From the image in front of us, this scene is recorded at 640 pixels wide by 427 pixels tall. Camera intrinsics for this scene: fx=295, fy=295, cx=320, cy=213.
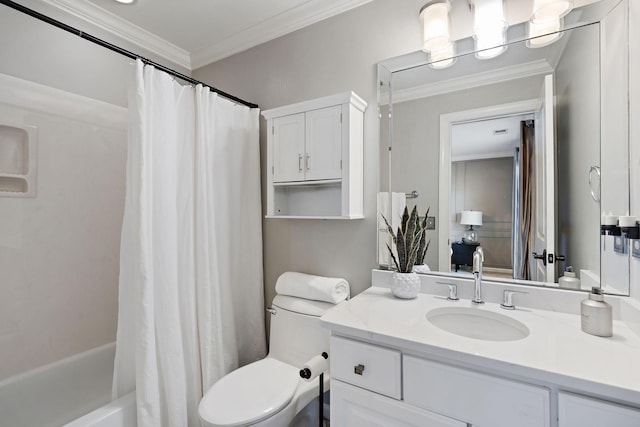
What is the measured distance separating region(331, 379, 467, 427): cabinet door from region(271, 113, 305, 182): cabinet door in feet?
3.46

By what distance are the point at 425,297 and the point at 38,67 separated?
2.38m

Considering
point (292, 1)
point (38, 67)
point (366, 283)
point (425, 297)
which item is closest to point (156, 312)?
point (366, 283)

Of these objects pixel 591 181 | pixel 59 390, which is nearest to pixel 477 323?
pixel 591 181

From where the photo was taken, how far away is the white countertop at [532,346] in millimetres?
732

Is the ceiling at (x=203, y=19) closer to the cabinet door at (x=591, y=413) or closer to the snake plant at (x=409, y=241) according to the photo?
the snake plant at (x=409, y=241)

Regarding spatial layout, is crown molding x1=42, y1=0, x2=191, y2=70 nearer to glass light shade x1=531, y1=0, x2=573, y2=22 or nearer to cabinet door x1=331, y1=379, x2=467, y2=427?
glass light shade x1=531, y1=0, x2=573, y2=22

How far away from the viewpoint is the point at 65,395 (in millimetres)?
1623

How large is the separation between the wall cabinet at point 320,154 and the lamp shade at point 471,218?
0.51m

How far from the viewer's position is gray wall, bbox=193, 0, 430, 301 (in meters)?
1.60

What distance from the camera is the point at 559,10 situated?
Result: 1203mm

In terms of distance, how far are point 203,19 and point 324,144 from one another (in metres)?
1.23

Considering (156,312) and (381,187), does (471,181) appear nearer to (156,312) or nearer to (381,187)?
(381,187)

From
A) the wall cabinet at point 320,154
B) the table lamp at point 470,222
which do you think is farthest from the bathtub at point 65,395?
the table lamp at point 470,222

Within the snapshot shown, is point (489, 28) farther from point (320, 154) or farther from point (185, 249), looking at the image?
point (185, 249)
